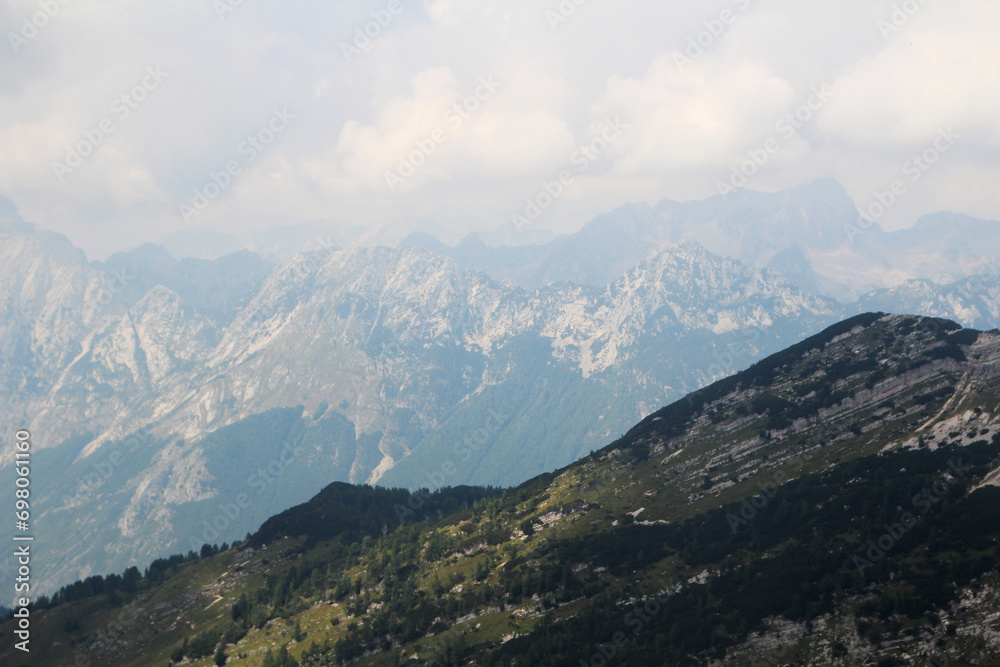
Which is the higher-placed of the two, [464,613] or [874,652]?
[464,613]

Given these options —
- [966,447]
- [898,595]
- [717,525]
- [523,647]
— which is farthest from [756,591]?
[966,447]

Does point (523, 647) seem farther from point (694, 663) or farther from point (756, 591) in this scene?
point (756, 591)

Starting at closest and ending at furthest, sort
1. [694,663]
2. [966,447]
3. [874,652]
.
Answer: [874,652], [694,663], [966,447]

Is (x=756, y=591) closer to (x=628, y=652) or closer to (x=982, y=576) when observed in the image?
(x=628, y=652)

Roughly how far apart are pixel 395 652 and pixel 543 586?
135 feet

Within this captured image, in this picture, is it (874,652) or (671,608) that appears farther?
(671,608)

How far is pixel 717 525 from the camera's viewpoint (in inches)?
7343

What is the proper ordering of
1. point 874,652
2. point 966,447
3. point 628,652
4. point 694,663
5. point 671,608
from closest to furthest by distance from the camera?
1. point 874,652
2. point 694,663
3. point 628,652
4. point 671,608
5. point 966,447

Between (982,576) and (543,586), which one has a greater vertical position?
(543,586)

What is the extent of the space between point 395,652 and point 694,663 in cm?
7823

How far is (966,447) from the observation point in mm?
166875

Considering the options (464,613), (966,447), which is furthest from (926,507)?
(464,613)

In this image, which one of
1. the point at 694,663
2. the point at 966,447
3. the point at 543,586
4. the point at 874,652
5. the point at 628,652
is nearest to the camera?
the point at 874,652

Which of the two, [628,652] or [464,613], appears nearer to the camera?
[628,652]
